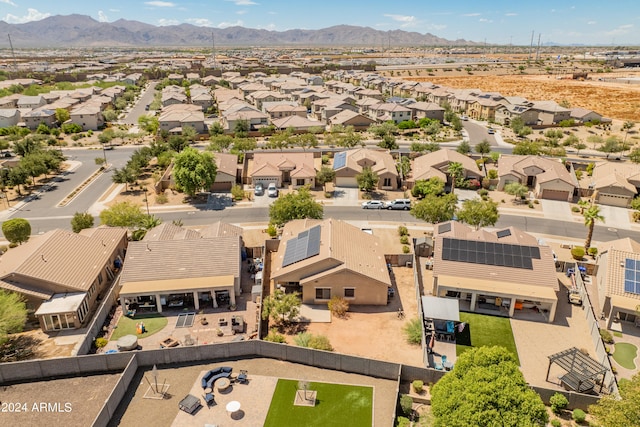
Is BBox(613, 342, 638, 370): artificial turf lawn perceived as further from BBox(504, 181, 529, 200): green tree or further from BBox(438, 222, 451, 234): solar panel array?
BBox(504, 181, 529, 200): green tree

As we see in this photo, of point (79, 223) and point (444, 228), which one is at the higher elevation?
point (444, 228)

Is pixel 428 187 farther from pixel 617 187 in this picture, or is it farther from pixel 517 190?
pixel 617 187

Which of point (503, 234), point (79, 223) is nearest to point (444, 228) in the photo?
point (503, 234)

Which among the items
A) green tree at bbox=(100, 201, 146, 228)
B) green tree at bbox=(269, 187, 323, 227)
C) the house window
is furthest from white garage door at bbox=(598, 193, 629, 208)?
green tree at bbox=(100, 201, 146, 228)

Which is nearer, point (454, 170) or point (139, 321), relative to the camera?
point (139, 321)

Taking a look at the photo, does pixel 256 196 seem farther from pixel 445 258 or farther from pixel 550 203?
pixel 550 203

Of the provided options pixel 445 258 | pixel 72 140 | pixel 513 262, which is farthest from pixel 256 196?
pixel 72 140

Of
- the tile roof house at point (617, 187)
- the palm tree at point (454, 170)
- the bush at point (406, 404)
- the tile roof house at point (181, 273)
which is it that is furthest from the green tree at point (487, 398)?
the tile roof house at point (617, 187)
